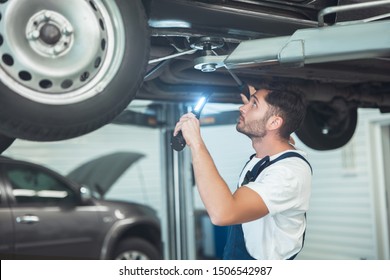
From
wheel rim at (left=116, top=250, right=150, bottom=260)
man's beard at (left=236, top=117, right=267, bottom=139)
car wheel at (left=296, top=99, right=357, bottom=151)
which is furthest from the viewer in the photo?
wheel rim at (left=116, top=250, right=150, bottom=260)

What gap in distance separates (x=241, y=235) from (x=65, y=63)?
0.93m

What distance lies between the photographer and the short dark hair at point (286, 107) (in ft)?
6.65

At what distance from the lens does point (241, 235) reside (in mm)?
1980

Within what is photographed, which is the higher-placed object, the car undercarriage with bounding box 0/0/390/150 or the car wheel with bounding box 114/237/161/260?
the car undercarriage with bounding box 0/0/390/150

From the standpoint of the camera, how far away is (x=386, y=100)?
2.94m

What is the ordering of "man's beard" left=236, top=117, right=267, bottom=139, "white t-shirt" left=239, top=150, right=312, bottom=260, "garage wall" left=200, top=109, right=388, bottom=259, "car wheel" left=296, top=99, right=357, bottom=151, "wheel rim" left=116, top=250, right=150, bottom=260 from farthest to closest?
"wheel rim" left=116, top=250, right=150, bottom=260
"garage wall" left=200, top=109, right=388, bottom=259
"car wheel" left=296, top=99, right=357, bottom=151
"man's beard" left=236, top=117, right=267, bottom=139
"white t-shirt" left=239, top=150, right=312, bottom=260

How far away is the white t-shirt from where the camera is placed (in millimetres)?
1862

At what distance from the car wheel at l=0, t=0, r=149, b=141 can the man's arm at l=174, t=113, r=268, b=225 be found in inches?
15.8

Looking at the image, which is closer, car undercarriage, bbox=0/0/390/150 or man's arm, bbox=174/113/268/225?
car undercarriage, bbox=0/0/390/150

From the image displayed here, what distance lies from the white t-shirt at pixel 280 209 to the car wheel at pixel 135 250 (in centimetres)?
152

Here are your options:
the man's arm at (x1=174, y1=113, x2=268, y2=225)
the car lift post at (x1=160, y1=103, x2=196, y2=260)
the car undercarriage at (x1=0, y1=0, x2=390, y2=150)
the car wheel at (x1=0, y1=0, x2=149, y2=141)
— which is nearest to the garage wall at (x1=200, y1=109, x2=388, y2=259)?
the car lift post at (x1=160, y1=103, x2=196, y2=260)

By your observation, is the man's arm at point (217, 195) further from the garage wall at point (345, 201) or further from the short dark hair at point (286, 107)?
the garage wall at point (345, 201)

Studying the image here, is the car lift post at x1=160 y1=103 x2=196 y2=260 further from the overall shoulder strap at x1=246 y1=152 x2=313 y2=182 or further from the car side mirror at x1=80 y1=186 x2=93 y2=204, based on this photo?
the overall shoulder strap at x1=246 y1=152 x2=313 y2=182
